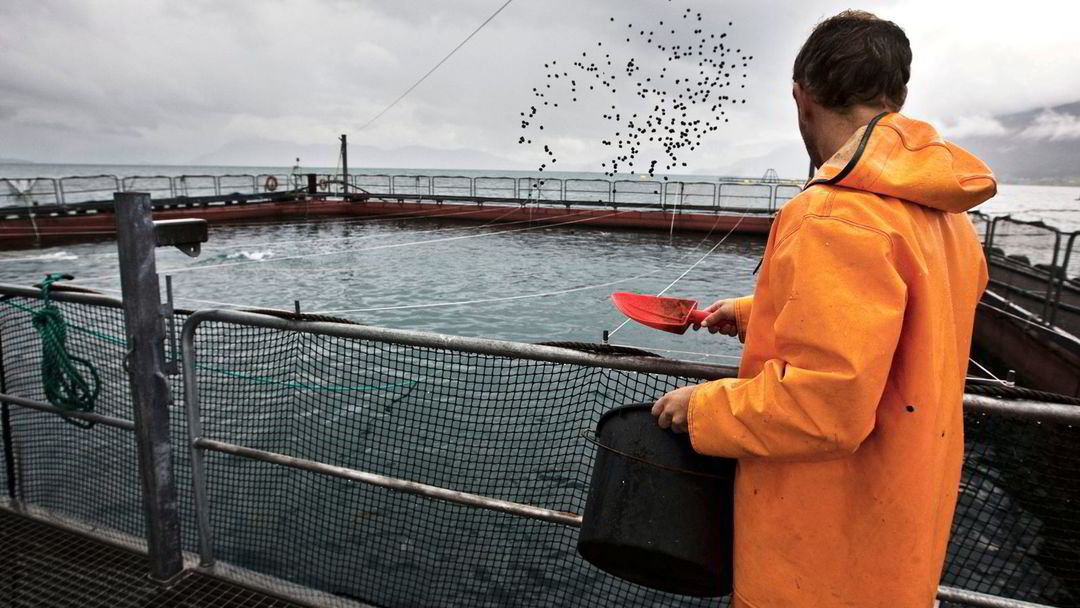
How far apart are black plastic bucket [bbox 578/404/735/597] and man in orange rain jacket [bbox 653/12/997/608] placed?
0.13m

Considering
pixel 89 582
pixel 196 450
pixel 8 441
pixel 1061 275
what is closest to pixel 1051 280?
pixel 1061 275

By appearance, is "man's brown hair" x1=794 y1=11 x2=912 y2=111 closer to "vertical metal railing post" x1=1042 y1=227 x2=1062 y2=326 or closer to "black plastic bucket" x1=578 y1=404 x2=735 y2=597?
"black plastic bucket" x1=578 y1=404 x2=735 y2=597

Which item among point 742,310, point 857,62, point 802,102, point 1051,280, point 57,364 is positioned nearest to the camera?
point 857,62

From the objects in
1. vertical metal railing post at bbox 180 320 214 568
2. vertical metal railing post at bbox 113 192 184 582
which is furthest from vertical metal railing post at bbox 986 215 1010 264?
vertical metal railing post at bbox 113 192 184 582

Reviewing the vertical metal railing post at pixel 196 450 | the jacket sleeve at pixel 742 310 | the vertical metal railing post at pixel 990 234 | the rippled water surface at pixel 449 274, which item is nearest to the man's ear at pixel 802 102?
the jacket sleeve at pixel 742 310

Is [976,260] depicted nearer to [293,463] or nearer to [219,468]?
[293,463]

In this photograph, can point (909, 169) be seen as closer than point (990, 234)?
Yes

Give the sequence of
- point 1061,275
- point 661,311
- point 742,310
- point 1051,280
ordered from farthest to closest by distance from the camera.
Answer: point 1051,280, point 1061,275, point 661,311, point 742,310

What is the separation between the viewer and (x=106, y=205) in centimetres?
2467

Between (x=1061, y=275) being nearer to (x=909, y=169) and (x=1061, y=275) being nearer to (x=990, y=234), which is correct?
(x=990, y=234)

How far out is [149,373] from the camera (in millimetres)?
2582

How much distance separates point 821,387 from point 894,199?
40 centimetres

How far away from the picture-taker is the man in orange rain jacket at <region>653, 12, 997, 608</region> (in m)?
1.21

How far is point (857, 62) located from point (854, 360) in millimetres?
623
